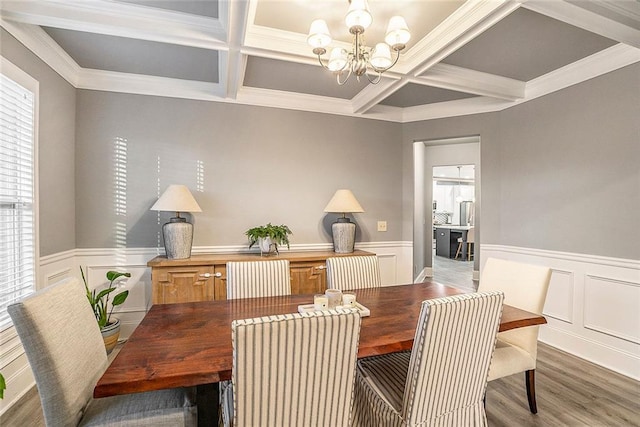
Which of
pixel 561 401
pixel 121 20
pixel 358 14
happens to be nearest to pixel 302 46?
pixel 358 14

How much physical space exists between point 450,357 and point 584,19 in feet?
7.26

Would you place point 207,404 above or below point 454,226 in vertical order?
below

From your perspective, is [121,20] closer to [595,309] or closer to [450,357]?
[450,357]

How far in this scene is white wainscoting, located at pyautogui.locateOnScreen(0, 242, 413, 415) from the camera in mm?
2106

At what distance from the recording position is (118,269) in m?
3.10

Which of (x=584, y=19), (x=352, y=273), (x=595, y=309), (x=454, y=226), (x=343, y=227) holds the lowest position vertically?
(x=595, y=309)

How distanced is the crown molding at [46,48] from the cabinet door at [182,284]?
1.86 metres

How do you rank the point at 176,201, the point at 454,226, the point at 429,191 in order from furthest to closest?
the point at 454,226
the point at 429,191
the point at 176,201

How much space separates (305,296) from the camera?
2.11m

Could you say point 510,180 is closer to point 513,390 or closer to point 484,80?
point 484,80

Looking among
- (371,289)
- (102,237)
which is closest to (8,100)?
(102,237)

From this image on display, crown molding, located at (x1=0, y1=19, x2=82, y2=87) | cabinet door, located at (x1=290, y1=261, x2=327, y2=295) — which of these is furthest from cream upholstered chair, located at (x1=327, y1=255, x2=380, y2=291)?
crown molding, located at (x1=0, y1=19, x2=82, y2=87)

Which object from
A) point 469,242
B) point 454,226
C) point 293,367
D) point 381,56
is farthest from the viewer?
point 454,226

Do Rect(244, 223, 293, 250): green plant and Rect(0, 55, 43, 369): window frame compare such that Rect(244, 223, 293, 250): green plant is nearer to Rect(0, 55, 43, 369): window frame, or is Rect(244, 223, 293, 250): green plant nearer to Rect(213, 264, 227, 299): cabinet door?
Rect(213, 264, 227, 299): cabinet door
